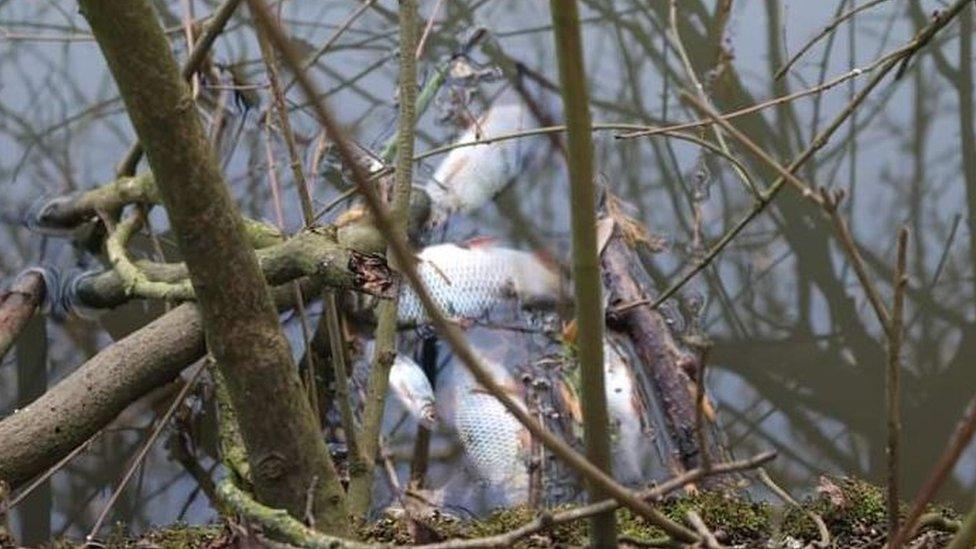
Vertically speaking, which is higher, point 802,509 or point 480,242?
point 480,242

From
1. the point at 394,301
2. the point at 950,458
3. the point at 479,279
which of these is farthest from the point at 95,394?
the point at 950,458

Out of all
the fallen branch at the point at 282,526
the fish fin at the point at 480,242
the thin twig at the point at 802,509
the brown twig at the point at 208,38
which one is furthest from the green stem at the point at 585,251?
the fish fin at the point at 480,242

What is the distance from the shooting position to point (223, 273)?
1.01 metres

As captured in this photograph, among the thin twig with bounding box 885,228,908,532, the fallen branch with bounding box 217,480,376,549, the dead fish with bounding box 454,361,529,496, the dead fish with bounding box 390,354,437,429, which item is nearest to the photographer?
the thin twig with bounding box 885,228,908,532

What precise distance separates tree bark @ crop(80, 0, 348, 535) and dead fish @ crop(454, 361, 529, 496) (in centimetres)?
93

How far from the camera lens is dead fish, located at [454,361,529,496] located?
2.15m

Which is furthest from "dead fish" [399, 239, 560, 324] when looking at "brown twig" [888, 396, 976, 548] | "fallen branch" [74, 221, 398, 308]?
"brown twig" [888, 396, 976, 548]

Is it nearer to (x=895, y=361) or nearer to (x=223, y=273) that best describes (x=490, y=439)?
(x=223, y=273)

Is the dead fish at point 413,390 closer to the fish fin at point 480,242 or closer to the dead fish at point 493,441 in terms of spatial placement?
the dead fish at point 493,441

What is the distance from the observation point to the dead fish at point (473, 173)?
255 cm

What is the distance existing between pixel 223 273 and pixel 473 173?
1.60m

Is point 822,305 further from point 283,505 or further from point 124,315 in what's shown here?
point 283,505

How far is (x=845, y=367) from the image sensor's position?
2.36m

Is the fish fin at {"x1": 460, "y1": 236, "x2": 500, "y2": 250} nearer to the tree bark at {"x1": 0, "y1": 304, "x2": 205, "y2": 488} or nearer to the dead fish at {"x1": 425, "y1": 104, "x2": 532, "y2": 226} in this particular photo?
the dead fish at {"x1": 425, "y1": 104, "x2": 532, "y2": 226}
